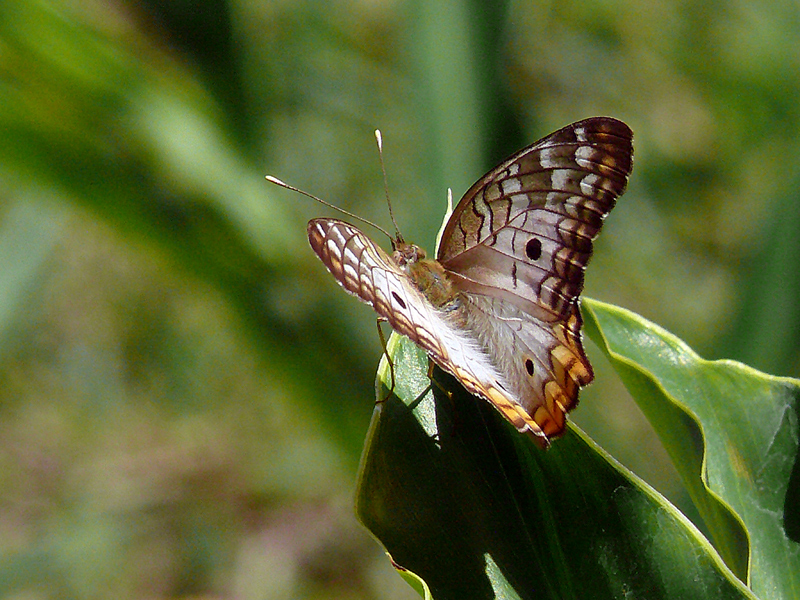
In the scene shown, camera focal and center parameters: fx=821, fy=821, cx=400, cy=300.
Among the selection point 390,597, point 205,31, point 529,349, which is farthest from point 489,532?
point 390,597

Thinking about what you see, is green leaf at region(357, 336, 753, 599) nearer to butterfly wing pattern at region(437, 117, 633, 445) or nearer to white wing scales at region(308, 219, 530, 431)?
white wing scales at region(308, 219, 530, 431)

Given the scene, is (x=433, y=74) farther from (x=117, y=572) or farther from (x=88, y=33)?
(x=117, y=572)

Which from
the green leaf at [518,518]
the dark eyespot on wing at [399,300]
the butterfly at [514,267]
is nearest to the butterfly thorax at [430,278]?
the butterfly at [514,267]

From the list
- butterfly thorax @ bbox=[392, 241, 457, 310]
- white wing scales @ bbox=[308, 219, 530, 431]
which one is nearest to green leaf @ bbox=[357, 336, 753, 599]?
white wing scales @ bbox=[308, 219, 530, 431]

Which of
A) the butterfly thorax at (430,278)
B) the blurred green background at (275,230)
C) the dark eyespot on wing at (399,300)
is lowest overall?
the blurred green background at (275,230)

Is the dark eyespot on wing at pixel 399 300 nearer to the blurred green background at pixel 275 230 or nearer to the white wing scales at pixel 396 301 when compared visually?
the white wing scales at pixel 396 301

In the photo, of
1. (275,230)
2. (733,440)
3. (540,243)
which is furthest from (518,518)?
(275,230)
